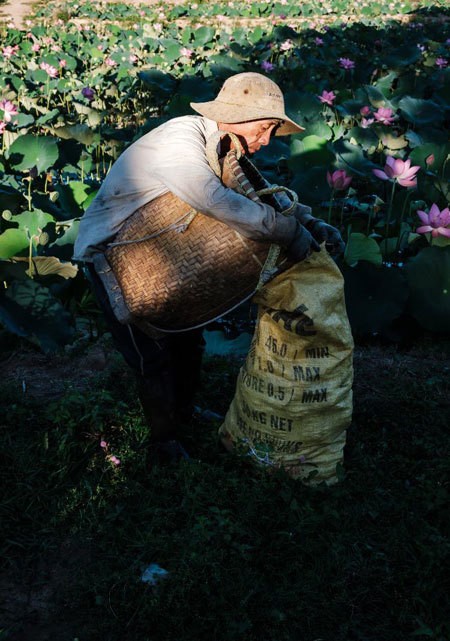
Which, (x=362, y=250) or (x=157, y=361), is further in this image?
(x=362, y=250)

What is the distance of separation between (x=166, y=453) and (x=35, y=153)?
310cm

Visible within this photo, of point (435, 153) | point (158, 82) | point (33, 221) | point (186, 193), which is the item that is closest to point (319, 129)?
point (435, 153)

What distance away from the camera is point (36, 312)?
11.1ft

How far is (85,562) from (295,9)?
1762cm

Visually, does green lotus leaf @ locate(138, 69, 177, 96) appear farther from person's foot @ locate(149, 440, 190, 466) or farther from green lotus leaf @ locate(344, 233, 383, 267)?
person's foot @ locate(149, 440, 190, 466)

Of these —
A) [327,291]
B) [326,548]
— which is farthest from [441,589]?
[327,291]

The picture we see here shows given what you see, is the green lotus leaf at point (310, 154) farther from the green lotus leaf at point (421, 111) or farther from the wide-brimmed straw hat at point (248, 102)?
the wide-brimmed straw hat at point (248, 102)

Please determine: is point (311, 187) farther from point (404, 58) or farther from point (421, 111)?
point (404, 58)

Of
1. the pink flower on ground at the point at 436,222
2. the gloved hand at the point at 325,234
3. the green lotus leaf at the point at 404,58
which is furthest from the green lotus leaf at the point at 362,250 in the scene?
the green lotus leaf at the point at 404,58

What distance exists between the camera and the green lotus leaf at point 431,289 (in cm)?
371

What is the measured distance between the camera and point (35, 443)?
267 centimetres

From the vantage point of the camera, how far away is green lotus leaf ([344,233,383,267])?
380cm

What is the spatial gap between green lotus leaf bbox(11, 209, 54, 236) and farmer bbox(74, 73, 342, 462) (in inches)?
69.9

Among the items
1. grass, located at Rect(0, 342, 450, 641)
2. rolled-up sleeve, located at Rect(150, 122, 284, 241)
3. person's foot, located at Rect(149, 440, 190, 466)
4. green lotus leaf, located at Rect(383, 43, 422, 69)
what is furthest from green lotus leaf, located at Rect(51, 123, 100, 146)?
green lotus leaf, located at Rect(383, 43, 422, 69)
